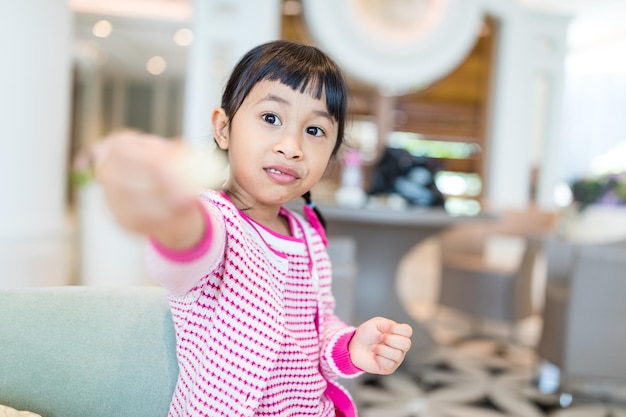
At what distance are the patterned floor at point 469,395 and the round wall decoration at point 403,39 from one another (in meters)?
2.82

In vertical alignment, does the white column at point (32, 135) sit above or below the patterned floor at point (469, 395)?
above

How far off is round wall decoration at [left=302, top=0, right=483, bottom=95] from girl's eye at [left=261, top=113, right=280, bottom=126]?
4.36 meters

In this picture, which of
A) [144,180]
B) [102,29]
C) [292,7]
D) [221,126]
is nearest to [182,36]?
[102,29]

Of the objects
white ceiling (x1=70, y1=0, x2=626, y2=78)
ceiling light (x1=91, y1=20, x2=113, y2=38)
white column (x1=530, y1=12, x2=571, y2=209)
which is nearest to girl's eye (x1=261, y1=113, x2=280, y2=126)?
white ceiling (x1=70, y1=0, x2=626, y2=78)

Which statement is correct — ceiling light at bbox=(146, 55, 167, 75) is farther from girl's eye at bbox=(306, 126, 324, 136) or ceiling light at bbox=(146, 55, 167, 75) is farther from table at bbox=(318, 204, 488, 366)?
girl's eye at bbox=(306, 126, 324, 136)

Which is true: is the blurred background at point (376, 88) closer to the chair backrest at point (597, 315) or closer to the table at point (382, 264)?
the table at point (382, 264)

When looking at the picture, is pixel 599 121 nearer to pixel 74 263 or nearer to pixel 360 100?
pixel 360 100

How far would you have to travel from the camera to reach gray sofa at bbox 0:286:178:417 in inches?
32.7

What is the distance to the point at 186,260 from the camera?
57 centimetres

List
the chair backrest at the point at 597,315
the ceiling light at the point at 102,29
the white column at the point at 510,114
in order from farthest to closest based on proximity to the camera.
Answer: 1. the ceiling light at the point at 102,29
2. the white column at the point at 510,114
3. the chair backrest at the point at 597,315

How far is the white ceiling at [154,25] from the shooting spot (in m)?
5.71

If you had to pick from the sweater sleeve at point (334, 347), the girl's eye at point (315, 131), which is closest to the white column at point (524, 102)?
the sweater sleeve at point (334, 347)

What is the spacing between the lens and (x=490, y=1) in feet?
17.3

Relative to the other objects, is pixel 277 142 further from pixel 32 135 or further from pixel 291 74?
pixel 32 135
